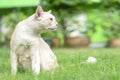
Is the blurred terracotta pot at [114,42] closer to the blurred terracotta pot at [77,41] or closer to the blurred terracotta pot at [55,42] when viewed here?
the blurred terracotta pot at [77,41]

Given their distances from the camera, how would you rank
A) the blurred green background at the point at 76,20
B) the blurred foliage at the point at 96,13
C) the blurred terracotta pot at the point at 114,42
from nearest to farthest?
the blurred terracotta pot at the point at 114,42, the blurred green background at the point at 76,20, the blurred foliage at the point at 96,13

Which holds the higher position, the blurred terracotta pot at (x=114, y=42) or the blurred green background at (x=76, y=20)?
the blurred green background at (x=76, y=20)

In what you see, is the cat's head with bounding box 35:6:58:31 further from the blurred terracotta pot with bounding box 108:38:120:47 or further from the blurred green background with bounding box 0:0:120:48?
the blurred terracotta pot with bounding box 108:38:120:47

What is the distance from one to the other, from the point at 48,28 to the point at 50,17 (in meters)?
0.17

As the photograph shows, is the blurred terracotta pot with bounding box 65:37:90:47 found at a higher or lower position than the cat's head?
higher

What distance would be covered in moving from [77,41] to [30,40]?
1024 centimetres

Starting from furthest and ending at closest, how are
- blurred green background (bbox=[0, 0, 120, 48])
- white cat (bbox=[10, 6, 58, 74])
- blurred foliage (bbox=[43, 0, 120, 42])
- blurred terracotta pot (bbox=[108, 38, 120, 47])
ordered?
blurred foliage (bbox=[43, 0, 120, 42])
blurred green background (bbox=[0, 0, 120, 48])
blurred terracotta pot (bbox=[108, 38, 120, 47])
white cat (bbox=[10, 6, 58, 74])

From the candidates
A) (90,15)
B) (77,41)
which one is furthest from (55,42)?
(90,15)

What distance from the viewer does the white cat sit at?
676 centimetres

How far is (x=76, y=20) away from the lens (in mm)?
17797

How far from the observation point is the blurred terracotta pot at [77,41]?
16938 mm


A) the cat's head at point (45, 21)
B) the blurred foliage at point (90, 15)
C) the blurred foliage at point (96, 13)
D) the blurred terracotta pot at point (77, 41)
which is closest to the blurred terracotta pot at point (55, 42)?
the blurred foliage at point (90, 15)

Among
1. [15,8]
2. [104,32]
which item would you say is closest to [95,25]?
[104,32]

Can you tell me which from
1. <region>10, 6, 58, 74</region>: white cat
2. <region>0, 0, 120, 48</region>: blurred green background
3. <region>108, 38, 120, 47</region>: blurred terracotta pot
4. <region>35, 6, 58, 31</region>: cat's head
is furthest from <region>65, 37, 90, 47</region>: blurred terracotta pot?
<region>35, 6, 58, 31</region>: cat's head
